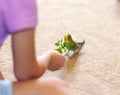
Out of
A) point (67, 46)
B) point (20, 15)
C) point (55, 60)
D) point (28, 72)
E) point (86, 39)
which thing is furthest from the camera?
point (86, 39)

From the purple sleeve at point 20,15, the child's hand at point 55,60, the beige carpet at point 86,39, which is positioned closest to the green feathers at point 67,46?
the beige carpet at point 86,39

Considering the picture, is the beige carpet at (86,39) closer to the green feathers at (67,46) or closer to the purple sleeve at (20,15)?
the green feathers at (67,46)

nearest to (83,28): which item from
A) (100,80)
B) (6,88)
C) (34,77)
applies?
(100,80)

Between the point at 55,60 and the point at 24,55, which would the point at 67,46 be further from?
the point at 24,55

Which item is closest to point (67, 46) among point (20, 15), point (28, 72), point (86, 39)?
point (86, 39)

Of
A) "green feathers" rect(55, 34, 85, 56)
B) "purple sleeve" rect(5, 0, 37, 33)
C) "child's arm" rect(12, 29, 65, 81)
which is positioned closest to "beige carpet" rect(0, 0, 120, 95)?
"green feathers" rect(55, 34, 85, 56)

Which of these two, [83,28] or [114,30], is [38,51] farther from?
[114,30]
